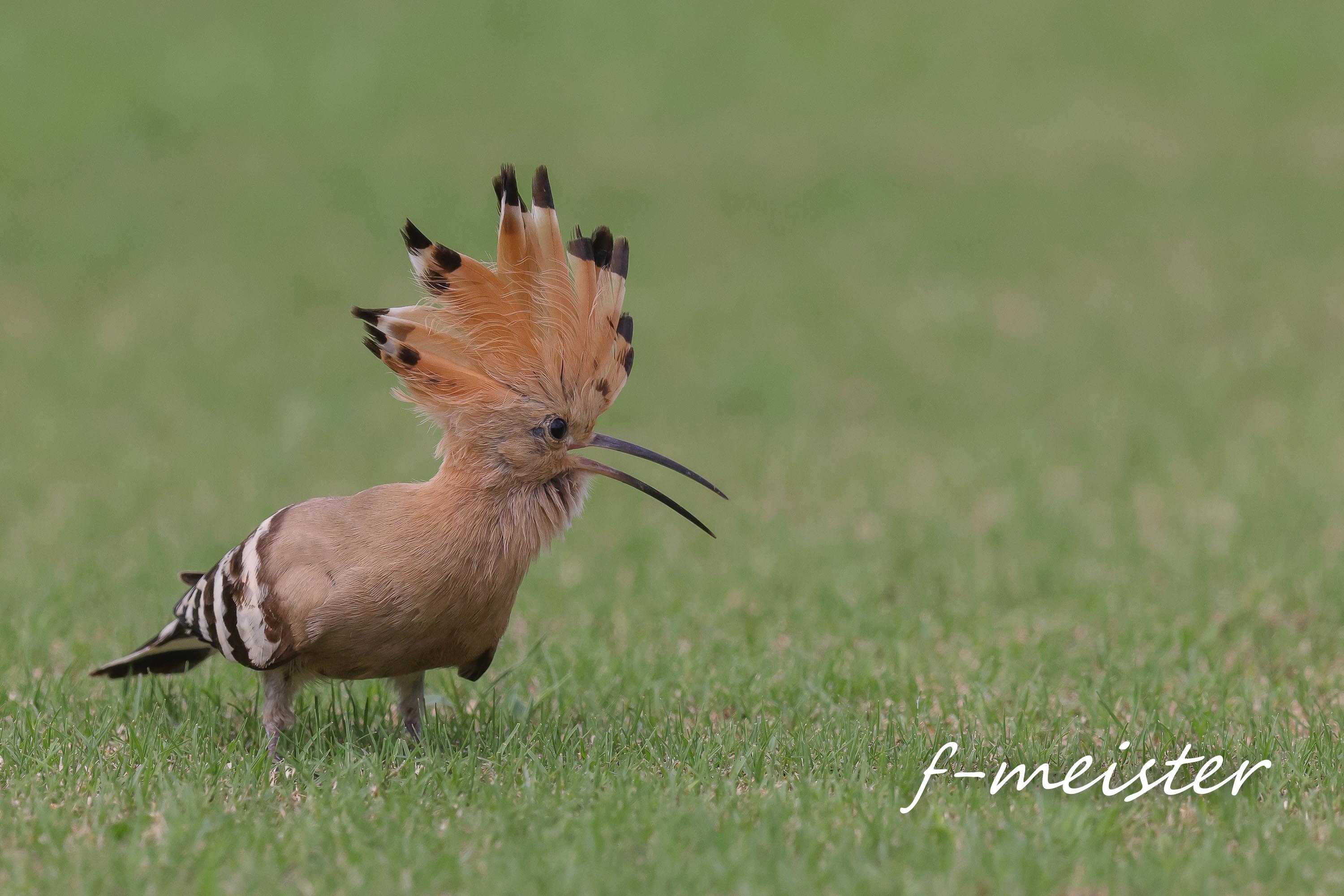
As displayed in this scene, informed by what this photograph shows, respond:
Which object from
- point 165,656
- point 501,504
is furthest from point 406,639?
point 165,656

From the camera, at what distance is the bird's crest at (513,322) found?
4.07 m

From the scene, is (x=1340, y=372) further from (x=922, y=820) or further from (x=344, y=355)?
(x=922, y=820)

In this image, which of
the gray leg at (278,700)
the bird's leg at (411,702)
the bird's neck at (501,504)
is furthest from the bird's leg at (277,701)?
the bird's neck at (501,504)

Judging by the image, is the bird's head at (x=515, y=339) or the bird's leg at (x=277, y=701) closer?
the bird's head at (x=515, y=339)

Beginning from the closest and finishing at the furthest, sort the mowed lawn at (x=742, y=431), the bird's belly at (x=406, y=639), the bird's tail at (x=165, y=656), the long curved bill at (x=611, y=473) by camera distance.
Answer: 1. the mowed lawn at (x=742, y=431)
2. the bird's belly at (x=406, y=639)
3. the long curved bill at (x=611, y=473)
4. the bird's tail at (x=165, y=656)

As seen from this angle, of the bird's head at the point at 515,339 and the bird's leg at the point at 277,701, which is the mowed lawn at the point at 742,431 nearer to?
the bird's leg at the point at 277,701

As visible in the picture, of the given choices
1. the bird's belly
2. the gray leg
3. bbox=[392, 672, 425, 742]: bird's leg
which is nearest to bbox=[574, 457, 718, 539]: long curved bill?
the bird's belly

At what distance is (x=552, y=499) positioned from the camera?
421 cm

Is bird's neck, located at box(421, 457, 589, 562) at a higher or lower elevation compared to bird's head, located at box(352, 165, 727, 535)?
lower

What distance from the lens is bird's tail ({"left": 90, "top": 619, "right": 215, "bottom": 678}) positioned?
4586 mm

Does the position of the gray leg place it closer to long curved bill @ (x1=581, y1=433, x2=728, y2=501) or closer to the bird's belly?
the bird's belly

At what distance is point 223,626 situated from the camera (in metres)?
4.21

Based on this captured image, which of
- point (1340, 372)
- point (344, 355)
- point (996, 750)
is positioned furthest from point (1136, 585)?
point (344, 355)

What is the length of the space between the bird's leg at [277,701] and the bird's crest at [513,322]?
3.04 feet
